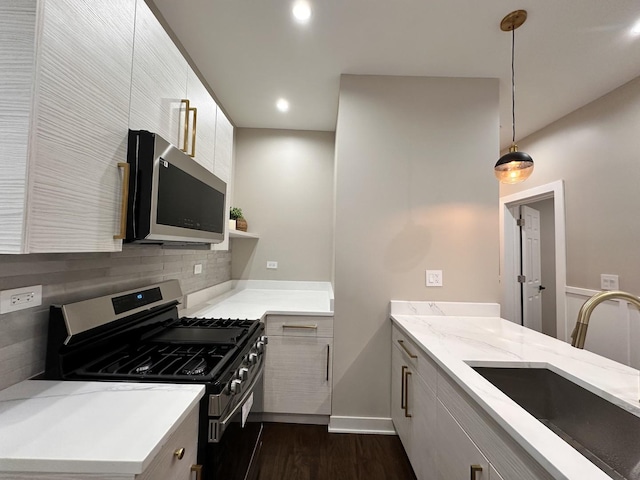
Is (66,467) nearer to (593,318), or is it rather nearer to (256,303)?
(256,303)

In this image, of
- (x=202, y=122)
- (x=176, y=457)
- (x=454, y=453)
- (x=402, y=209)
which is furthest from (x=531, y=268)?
(x=176, y=457)

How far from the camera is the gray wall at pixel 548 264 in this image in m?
3.59

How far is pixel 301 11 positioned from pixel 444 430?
2208 millimetres

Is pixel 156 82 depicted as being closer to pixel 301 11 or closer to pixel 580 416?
pixel 301 11

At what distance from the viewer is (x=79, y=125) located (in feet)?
2.46

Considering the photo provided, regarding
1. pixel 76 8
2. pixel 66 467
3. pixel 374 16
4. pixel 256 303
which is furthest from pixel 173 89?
pixel 256 303

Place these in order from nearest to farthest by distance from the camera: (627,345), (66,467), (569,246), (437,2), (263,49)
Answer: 1. (66,467)
2. (437,2)
3. (263,49)
4. (627,345)
5. (569,246)

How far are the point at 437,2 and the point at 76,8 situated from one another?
5.28ft

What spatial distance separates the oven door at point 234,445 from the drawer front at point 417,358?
2.83 feet

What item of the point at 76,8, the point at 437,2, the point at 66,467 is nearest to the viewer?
the point at 66,467

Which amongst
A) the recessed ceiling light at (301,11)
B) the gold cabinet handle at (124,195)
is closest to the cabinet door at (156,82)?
the gold cabinet handle at (124,195)

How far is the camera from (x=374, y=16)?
154cm

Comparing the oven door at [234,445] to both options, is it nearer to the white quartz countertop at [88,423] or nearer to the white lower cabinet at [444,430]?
the white quartz countertop at [88,423]

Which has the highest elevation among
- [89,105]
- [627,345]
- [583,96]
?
[583,96]
